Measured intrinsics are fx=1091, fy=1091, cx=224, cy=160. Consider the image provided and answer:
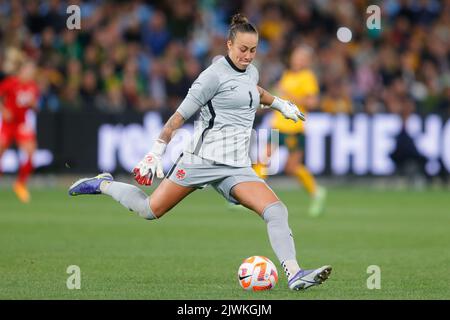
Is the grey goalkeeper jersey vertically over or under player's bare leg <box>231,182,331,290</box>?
over

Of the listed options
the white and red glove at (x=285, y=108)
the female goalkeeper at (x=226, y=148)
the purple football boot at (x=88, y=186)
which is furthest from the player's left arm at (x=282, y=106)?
the purple football boot at (x=88, y=186)

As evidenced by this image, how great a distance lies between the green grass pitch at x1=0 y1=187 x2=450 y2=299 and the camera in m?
8.92

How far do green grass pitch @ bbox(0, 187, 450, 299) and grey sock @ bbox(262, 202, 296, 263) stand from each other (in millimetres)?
326

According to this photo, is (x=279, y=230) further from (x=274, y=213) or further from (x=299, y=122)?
(x=299, y=122)

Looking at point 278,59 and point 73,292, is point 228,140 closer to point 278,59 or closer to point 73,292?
point 73,292

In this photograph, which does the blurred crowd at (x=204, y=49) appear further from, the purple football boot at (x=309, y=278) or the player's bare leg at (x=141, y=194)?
the purple football boot at (x=309, y=278)

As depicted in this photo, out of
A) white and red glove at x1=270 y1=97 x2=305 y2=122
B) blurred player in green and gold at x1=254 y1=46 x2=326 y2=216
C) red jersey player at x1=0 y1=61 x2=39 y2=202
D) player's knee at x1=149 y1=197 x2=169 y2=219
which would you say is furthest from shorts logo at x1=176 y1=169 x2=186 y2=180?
red jersey player at x1=0 y1=61 x2=39 y2=202

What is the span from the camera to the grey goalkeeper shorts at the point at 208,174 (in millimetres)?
9234

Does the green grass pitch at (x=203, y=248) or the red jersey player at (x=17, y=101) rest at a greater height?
the red jersey player at (x=17, y=101)

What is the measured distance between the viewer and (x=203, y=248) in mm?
12484

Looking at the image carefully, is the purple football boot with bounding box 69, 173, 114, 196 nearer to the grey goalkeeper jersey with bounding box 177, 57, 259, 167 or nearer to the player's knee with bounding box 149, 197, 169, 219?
the player's knee with bounding box 149, 197, 169, 219

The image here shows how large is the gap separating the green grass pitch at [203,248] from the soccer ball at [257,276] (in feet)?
0.40

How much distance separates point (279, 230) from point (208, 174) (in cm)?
80

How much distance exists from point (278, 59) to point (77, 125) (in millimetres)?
5220
